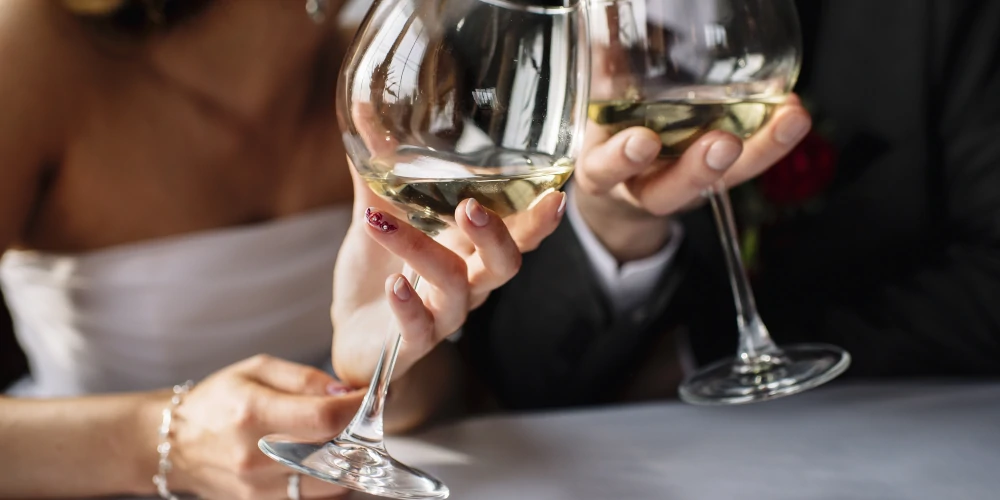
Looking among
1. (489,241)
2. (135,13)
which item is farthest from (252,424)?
(135,13)

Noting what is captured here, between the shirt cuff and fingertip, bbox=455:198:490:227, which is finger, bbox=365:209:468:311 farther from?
the shirt cuff

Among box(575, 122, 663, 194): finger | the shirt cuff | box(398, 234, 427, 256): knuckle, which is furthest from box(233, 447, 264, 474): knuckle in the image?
the shirt cuff

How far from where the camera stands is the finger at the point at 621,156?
0.56 metres

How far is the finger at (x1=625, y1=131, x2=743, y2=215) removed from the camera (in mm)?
573

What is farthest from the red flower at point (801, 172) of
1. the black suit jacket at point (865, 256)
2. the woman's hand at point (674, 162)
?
the woman's hand at point (674, 162)

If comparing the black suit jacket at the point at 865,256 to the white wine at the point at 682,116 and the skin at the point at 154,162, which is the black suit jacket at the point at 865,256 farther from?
the white wine at the point at 682,116

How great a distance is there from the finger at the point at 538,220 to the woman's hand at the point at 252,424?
6.5 inches

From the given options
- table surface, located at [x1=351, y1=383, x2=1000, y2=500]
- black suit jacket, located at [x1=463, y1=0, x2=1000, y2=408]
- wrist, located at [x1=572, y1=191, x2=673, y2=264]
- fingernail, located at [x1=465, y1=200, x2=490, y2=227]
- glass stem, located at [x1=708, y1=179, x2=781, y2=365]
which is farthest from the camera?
black suit jacket, located at [x1=463, y1=0, x2=1000, y2=408]

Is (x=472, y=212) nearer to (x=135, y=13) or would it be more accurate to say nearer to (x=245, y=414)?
(x=245, y=414)

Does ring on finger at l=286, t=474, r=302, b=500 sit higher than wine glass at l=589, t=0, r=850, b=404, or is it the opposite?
wine glass at l=589, t=0, r=850, b=404

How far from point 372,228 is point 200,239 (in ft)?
2.10

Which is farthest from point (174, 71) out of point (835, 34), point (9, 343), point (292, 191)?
point (835, 34)

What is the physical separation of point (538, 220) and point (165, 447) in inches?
13.2

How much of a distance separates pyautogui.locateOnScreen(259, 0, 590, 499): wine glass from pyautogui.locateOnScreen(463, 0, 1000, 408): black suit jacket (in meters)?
0.42
